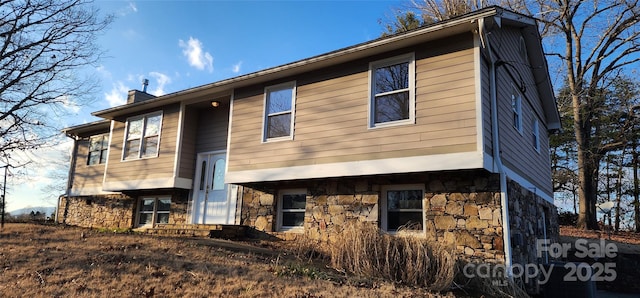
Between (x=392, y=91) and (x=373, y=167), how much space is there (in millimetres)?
1497

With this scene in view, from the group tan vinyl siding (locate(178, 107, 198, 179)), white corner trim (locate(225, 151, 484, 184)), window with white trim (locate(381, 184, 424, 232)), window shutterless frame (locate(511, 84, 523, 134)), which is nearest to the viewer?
white corner trim (locate(225, 151, 484, 184))

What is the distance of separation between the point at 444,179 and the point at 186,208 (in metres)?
7.40

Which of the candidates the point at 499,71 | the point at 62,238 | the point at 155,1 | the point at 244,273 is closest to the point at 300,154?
the point at 244,273

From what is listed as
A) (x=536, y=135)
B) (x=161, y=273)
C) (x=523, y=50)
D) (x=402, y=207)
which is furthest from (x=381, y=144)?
(x=536, y=135)

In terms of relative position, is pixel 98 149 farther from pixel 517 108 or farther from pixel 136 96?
pixel 517 108

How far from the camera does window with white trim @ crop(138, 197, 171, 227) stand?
12.1 meters

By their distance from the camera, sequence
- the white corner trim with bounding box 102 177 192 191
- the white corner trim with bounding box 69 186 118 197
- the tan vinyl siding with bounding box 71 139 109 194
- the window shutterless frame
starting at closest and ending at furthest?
the window shutterless frame, the white corner trim with bounding box 102 177 192 191, the white corner trim with bounding box 69 186 118 197, the tan vinyl siding with bounding box 71 139 109 194

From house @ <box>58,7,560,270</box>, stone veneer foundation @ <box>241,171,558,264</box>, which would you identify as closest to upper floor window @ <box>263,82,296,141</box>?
house @ <box>58,7,560,270</box>

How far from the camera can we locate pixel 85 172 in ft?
49.7

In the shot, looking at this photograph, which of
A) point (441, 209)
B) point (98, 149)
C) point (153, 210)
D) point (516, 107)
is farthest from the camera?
point (98, 149)

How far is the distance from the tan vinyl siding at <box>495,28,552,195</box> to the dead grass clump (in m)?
2.47

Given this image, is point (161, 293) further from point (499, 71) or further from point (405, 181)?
point (499, 71)

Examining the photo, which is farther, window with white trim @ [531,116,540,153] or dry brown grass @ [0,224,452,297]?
window with white trim @ [531,116,540,153]

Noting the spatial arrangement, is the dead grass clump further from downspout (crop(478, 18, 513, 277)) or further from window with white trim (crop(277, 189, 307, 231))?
window with white trim (crop(277, 189, 307, 231))
